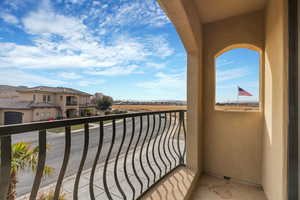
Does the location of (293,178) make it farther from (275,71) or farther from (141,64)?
(141,64)

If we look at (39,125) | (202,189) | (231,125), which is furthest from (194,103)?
(39,125)

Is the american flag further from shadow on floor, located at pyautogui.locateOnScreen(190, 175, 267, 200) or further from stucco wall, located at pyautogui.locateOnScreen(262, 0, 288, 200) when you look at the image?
shadow on floor, located at pyautogui.locateOnScreen(190, 175, 267, 200)

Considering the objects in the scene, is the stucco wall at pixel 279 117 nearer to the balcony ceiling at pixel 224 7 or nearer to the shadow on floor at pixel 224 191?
the shadow on floor at pixel 224 191

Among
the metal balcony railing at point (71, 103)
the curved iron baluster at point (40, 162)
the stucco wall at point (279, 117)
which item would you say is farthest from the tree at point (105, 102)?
the curved iron baluster at point (40, 162)

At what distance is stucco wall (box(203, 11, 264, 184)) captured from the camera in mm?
1915

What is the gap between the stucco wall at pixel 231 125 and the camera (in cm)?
192

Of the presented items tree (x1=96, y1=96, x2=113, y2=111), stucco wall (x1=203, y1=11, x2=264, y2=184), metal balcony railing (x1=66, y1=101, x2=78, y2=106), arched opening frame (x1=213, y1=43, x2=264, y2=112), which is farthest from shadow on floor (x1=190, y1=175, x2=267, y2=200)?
tree (x1=96, y1=96, x2=113, y2=111)

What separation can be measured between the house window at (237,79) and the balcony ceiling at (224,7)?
1.76 ft

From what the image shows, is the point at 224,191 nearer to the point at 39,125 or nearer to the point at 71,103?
the point at 39,125

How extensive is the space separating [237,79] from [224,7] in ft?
3.86

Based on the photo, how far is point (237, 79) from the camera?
2.38 meters

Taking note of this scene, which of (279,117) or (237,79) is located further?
(237,79)

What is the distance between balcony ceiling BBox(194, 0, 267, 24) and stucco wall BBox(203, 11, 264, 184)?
0.09 metres

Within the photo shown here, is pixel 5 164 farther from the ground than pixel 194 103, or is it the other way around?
pixel 194 103
